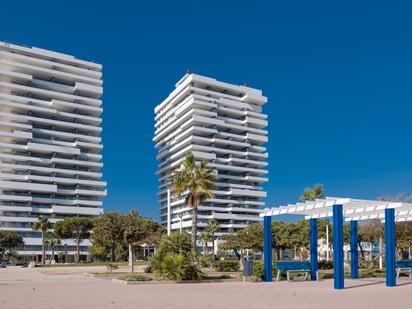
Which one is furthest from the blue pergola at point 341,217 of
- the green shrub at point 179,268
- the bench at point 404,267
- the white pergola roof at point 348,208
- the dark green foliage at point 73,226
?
the dark green foliage at point 73,226

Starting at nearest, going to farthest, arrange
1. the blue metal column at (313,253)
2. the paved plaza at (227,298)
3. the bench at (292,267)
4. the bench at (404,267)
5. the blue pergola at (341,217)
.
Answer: the paved plaza at (227,298), the blue pergola at (341,217), the bench at (292,267), the blue metal column at (313,253), the bench at (404,267)

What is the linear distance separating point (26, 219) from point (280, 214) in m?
99.0

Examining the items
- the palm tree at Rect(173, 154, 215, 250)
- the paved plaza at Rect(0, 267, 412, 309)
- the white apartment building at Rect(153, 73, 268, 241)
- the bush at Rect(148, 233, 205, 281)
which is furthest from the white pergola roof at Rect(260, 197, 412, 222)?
the white apartment building at Rect(153, 73, 268, 241)

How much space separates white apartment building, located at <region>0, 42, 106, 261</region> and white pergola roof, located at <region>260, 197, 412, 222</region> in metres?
97.4

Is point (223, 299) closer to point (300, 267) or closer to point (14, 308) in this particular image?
point (14, 308)

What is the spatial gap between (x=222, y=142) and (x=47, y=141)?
4225 centimetres

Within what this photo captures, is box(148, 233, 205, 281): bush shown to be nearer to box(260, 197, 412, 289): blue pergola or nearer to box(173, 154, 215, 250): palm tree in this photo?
box(260, 197, 412, 289): blue pergola

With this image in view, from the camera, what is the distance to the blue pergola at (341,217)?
21719 mm

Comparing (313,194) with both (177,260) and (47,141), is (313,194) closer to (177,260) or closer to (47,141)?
(177,260)

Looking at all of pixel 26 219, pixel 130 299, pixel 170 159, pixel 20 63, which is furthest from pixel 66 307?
pixel 170 159

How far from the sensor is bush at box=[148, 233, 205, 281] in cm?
2573

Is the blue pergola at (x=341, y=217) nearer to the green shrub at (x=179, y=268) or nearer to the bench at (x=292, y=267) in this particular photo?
the bench at (x=292, y=267)

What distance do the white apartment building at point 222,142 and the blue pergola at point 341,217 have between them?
102 meters

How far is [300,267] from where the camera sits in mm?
26250
